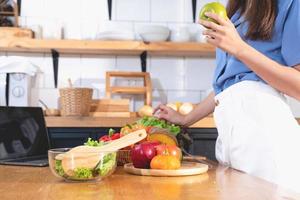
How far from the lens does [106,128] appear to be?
264cm

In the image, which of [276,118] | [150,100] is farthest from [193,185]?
[150,100]

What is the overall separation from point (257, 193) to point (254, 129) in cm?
43

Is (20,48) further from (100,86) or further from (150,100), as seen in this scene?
(150,100)

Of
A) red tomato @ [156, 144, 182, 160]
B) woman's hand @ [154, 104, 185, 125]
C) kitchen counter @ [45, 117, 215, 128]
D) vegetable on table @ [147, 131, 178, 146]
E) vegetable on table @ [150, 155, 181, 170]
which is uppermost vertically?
woman's hand @ [154, 104, 185, 125]

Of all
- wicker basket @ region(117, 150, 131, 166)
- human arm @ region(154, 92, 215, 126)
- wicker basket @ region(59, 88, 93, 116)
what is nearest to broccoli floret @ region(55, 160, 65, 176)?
wicker basket @ region(117, 150, 131, 166)

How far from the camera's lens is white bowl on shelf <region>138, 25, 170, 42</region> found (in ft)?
9.55

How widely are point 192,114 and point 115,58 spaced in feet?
5.08

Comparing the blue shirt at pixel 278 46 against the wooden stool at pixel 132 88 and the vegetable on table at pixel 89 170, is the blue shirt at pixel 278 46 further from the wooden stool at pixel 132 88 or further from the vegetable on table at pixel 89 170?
the wooden stool at pixel 132 88

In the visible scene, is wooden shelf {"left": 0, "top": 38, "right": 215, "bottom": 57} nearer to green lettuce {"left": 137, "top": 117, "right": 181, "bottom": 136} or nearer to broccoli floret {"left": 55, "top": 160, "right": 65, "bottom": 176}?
green lettuce {"left": 137, "top": 117, "right": 181, "bottom": 136}

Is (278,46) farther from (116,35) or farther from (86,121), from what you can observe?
(116,35)

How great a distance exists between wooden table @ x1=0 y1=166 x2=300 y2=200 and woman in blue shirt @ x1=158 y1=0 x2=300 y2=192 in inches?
6.9

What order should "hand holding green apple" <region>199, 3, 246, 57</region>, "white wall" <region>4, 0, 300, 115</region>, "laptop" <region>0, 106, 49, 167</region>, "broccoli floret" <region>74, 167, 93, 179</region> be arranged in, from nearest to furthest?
"broccoli floret" <region>74, 167, 93, 179</region> → "hand holding green apple" <region>199, 3, 246, 57</region> → "laptop" <region>0, 106, 49, 167</region> → "white wall" <region>4, 0, 300, 115</region>

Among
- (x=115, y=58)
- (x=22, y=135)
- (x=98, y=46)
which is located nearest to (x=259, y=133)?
(x=22, y=135)

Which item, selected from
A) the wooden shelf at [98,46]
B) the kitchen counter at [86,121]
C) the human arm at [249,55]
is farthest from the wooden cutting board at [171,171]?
the wooden shelf at [98,46]
